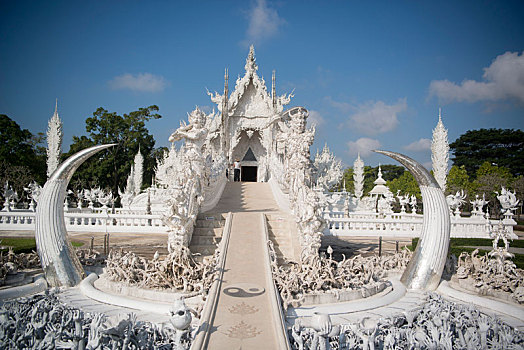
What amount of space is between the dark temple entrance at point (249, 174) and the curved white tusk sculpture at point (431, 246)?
19676mm

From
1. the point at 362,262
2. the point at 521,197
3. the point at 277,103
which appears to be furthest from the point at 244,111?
the point at 521,197

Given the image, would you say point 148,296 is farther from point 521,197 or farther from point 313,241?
point 521,197

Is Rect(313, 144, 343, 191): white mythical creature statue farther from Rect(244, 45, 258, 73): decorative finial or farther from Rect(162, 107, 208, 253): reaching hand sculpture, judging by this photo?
Rect(162, 107, 208, 253): reaching hand sculpture

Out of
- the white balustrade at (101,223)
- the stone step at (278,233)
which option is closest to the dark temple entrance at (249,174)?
the white balustrade at (101,223)

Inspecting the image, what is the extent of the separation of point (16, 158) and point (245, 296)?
30436 millimetres

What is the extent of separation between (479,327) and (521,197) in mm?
28031

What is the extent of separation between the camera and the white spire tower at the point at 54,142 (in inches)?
1312

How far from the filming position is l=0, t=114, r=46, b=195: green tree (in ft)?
89.3

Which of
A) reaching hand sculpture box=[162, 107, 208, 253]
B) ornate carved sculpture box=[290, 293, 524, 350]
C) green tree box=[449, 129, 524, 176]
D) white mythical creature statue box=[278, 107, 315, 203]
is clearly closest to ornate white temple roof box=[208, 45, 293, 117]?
white mythical creature statue box=[278, 107, 315, 203]

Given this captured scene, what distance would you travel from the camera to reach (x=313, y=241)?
8.87m

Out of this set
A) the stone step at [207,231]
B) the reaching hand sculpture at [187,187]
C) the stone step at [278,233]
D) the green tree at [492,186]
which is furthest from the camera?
the green tree at [492,186]

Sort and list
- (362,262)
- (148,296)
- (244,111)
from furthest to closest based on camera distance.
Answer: (244,111)
(362,262)
(148,296)

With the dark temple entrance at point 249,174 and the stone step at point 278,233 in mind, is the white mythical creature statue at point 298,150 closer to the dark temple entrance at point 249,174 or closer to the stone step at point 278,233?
the stone step at point 278,233

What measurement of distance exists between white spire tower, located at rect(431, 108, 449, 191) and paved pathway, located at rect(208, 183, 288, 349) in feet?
102
